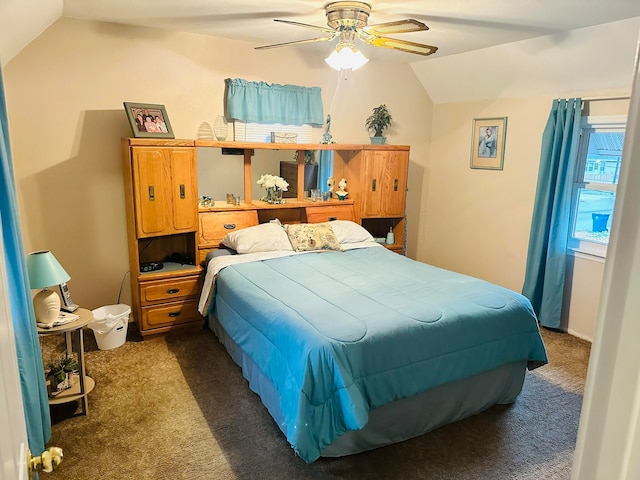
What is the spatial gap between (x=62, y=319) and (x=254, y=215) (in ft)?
6.24

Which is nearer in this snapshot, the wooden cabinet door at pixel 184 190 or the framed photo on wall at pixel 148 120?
the framed photo on wall at pixel 148 120

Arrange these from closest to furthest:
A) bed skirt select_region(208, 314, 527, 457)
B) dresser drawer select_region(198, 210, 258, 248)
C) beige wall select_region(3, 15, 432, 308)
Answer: bed skirt select_region(208, 314, 527, 457) → beige wall select_region(3, 15, 432, 308) → dresser drawer select_region(198, 210, 258, 248)

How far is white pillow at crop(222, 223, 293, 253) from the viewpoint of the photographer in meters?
3.79

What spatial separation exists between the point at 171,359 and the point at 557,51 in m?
3.96

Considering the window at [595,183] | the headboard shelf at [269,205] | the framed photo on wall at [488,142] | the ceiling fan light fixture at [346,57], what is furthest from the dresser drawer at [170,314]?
the window at [595,183]

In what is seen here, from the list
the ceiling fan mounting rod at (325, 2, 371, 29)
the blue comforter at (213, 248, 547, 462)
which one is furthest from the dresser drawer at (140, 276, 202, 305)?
the ceiling fan mounting rod at (325, 2, 371, 29)

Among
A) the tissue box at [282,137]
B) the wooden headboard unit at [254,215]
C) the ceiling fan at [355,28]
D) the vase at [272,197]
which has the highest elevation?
the ceiling fan at [355,28]

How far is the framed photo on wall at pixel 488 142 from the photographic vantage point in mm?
4574

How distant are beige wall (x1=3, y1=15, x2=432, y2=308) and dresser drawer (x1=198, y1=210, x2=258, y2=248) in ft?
2.28

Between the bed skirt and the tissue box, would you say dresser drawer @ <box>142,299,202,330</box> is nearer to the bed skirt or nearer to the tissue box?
the bed skirt

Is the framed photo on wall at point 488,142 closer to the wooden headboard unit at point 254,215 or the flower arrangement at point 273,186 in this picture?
the wooden headboard unit at point 254,215

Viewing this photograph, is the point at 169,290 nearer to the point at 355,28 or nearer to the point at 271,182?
the point at 271,182

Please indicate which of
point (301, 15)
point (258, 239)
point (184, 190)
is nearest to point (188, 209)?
point (184, 190)

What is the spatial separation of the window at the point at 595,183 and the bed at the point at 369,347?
1.59 metres
